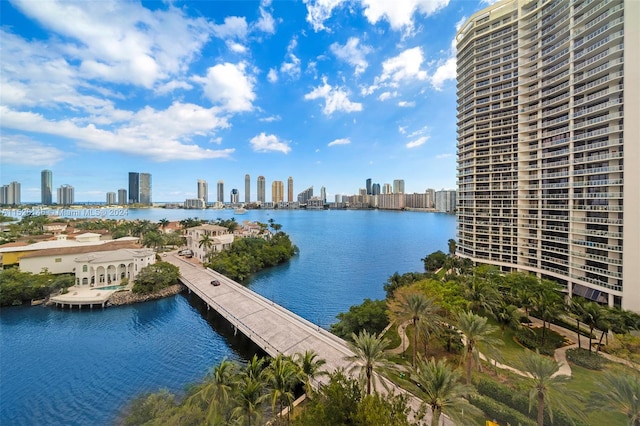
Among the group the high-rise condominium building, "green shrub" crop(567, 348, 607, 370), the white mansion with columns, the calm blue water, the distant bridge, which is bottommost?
the calm blue water

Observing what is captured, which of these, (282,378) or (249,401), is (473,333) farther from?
(249,401)

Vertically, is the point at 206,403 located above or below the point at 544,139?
below

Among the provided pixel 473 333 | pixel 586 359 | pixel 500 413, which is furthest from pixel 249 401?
pixel 586 359

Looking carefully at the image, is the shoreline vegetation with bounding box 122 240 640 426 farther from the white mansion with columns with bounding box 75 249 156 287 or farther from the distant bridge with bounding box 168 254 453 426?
the white mansion with columns with bounding box 75 249 156 287

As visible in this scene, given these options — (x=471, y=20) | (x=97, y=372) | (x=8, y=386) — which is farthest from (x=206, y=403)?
(x=471, y=20)

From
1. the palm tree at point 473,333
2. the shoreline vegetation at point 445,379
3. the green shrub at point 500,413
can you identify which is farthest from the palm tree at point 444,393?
the palm tree at point 473,333

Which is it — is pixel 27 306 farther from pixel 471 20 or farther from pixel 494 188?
pixel 471 20

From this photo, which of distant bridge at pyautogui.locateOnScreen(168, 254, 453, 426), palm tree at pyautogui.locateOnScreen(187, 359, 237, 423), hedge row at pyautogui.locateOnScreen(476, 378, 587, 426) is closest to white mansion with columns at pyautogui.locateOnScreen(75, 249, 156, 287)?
distant bridge at pyautogui.locateOnScreen(168, 254, 453, 426)
